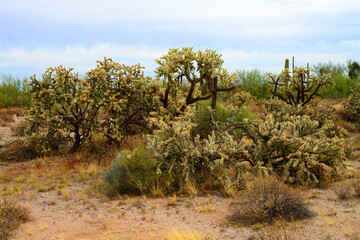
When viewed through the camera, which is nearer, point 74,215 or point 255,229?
point 255,229

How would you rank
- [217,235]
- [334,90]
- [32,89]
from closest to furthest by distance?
1. [217,235]
2. [32,89]
3. [334,90]

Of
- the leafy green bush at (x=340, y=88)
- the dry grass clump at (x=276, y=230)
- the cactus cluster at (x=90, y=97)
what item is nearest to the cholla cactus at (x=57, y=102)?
the cactus cluster at (x=90, y=97)

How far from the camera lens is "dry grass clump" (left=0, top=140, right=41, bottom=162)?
11414 millimetres

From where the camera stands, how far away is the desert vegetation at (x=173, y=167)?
569 centimetres

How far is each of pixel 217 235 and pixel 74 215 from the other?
2797 mm

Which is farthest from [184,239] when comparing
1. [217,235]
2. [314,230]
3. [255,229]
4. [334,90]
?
[334,90]

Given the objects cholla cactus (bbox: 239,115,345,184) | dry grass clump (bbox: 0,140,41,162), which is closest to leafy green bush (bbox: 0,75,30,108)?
dry grass clump (bbox: 0,140,41,162)

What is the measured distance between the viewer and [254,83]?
26047 millimetres

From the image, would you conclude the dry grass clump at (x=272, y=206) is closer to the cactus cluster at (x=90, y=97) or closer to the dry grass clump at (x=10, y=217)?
the dry grass clump at (x=10, y=217)

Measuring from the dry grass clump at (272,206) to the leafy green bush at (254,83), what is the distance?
778 inches

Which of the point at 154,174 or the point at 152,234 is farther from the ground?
the point at 154,174

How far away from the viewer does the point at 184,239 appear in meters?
4.87

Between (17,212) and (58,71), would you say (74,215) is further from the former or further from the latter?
(58,71)

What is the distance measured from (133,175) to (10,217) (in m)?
2.41
